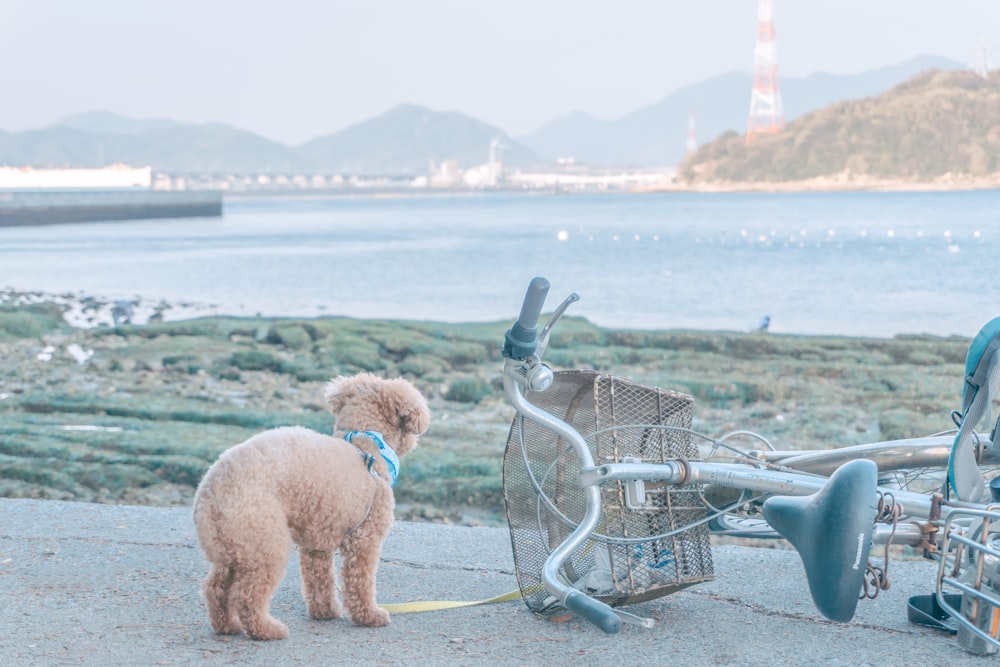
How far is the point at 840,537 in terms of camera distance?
4020mm

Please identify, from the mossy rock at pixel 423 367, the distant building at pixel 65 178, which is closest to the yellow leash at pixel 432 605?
the mossy rock at pixel 423 367

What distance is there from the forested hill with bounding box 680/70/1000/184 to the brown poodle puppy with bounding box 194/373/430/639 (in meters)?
136

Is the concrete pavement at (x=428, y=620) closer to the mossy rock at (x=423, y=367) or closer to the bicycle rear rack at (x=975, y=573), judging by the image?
the bicycle rear rack at (x=975, y=573)

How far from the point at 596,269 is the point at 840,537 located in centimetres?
5556

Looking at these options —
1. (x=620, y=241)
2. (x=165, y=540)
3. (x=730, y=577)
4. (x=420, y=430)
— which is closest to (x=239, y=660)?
(x=420, y=430)

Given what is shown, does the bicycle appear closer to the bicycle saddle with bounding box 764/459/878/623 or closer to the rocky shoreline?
the bicycle saddle with bounding box 764/459/878/623

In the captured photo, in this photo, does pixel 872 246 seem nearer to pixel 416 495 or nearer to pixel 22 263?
pixel 22 263

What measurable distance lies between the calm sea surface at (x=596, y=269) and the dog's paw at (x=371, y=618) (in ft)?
88.7

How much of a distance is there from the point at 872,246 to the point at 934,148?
75247mm

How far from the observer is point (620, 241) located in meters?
87.1

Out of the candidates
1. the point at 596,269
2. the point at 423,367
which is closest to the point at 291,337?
the point at 423,367

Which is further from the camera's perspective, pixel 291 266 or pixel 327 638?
pixel 291 266

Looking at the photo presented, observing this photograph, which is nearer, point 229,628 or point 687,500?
point 229,628

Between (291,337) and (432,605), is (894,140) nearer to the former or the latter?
(291,337)
